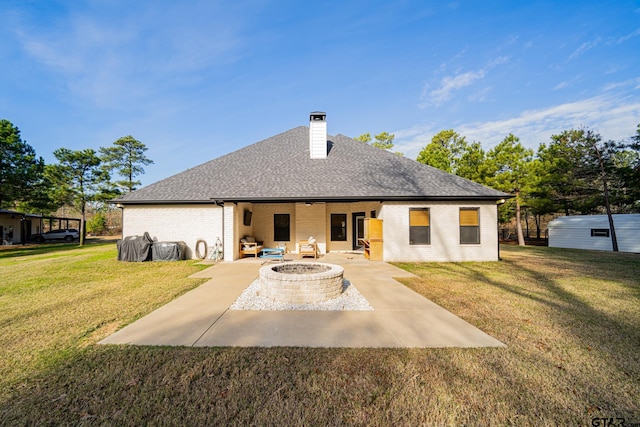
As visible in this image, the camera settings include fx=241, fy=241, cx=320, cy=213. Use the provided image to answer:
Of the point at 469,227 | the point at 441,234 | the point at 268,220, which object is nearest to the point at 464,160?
the point at 469,227

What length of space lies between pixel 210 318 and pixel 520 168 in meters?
23.8

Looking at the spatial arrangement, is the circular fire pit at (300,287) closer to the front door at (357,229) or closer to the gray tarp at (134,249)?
the gray tarp at (134,249)

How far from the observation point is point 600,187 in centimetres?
1931

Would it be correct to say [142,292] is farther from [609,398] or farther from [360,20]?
[360,20]

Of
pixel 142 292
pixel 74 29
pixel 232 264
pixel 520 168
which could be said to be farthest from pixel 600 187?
pixel 74 29

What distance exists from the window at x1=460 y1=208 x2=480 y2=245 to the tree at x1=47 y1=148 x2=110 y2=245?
93.3ft

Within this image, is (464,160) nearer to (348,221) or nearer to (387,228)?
(348,221)

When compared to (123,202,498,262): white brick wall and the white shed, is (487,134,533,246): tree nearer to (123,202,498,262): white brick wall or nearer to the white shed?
the white shed

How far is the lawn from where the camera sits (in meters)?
2.21

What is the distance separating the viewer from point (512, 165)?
1939cm

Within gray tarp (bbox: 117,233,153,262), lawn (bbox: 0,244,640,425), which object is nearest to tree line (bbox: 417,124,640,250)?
lawn (bbox: 0,244,640,425)

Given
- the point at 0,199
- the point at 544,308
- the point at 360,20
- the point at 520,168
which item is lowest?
the point at 544,308

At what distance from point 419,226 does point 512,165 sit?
47.5 ft

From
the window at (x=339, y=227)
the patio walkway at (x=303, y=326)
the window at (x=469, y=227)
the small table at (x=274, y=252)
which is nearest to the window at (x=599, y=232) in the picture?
the window at (x=469, y=227)
